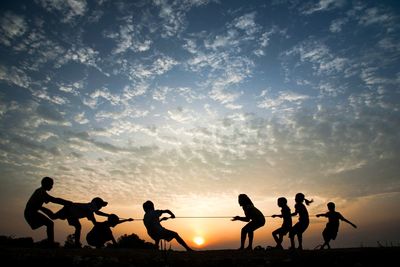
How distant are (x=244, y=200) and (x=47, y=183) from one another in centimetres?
762

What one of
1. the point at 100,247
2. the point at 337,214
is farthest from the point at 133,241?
the point at 337,214

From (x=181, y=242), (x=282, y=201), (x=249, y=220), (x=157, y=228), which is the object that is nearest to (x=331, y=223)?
(x=282, y=201)

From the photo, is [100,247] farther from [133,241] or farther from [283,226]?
[133,241]

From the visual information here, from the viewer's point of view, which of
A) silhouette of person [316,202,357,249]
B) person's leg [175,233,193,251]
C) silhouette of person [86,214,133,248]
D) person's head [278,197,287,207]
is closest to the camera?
person's leg [175,233,193,251]

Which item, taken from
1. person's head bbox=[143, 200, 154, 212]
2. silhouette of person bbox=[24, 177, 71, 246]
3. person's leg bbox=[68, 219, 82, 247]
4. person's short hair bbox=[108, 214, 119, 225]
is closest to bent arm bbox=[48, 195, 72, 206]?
silhouette of person bbox=[24, 177, 71, 246]

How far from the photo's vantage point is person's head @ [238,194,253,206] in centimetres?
1354

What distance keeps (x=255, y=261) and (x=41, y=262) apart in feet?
19.2

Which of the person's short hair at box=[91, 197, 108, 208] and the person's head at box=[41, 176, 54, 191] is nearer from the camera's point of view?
Result: the person's head at box=[41, 176, 54, 191]

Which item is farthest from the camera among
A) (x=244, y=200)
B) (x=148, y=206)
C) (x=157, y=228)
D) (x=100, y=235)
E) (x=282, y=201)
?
(x=282, y=201)

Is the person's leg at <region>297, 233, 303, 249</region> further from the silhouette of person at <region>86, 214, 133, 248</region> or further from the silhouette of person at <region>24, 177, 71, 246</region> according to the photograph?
the silhouette of person at <region>24, 177, 71, 246</region>

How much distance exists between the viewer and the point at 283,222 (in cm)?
1378

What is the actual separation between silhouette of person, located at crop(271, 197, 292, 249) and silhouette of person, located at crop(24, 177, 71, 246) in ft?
28.6

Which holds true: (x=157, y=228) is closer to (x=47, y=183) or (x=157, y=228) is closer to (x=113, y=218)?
(x=113, y=218)

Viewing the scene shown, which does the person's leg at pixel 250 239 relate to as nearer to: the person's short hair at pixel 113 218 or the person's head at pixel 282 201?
the person's head at pixel 282 201
